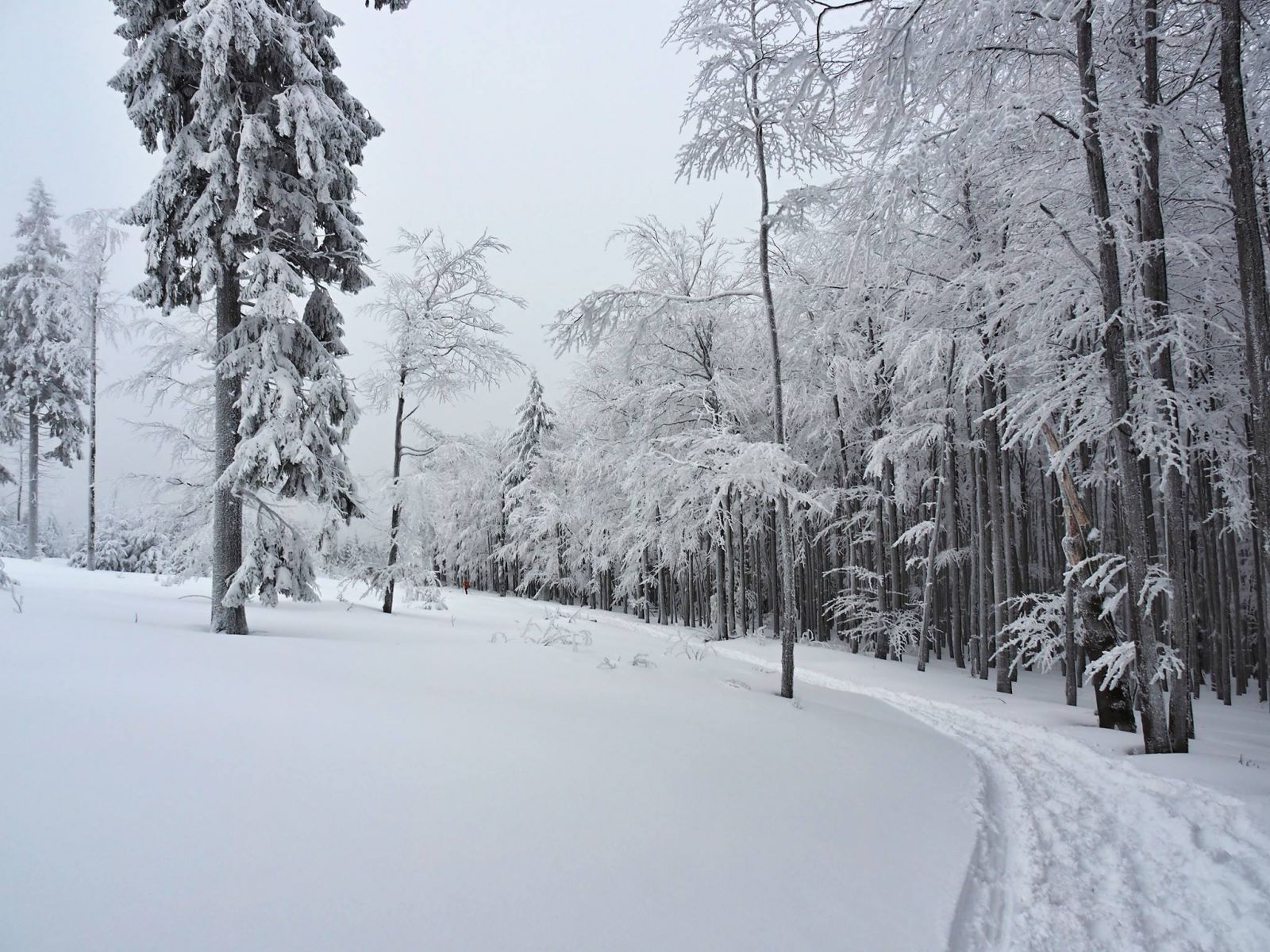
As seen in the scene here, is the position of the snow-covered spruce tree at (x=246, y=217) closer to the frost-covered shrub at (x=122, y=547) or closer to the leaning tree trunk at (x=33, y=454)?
the leaning tree trunk at (x=33, y=454)

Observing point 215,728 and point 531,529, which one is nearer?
point 215,728

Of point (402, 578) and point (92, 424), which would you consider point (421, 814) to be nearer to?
point (402, 578)

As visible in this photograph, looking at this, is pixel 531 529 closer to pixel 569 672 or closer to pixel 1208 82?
pixel 569 672

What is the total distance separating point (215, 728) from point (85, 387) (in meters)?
23.0

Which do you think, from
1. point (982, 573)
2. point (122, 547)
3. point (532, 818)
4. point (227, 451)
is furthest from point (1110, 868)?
point (122, 547)

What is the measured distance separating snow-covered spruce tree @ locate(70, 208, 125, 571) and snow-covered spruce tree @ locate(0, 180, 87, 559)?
0.34 m

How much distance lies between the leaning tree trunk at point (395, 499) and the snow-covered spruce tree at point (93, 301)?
409 inches

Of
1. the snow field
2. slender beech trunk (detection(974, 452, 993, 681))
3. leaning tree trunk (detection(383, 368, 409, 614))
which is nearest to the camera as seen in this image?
the snow field

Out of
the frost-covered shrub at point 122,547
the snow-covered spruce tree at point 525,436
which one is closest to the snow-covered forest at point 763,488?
the frost-covered shrub at point 122,547

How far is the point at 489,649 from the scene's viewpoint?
8047 millimetres

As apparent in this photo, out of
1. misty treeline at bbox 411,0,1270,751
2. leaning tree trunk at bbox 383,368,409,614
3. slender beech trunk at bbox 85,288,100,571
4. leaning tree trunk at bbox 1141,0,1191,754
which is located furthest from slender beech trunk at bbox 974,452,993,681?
slender beech trunk at bbox 85,288,100,571

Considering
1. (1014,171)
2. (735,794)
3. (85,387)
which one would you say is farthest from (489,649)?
(85,387)

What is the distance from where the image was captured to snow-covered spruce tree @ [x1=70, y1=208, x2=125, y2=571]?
18141 millimetres

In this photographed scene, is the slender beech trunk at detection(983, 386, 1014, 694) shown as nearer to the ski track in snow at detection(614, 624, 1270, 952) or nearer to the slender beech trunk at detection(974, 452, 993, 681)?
the slender beech trunk at detection(974, 452, 993, 681)
